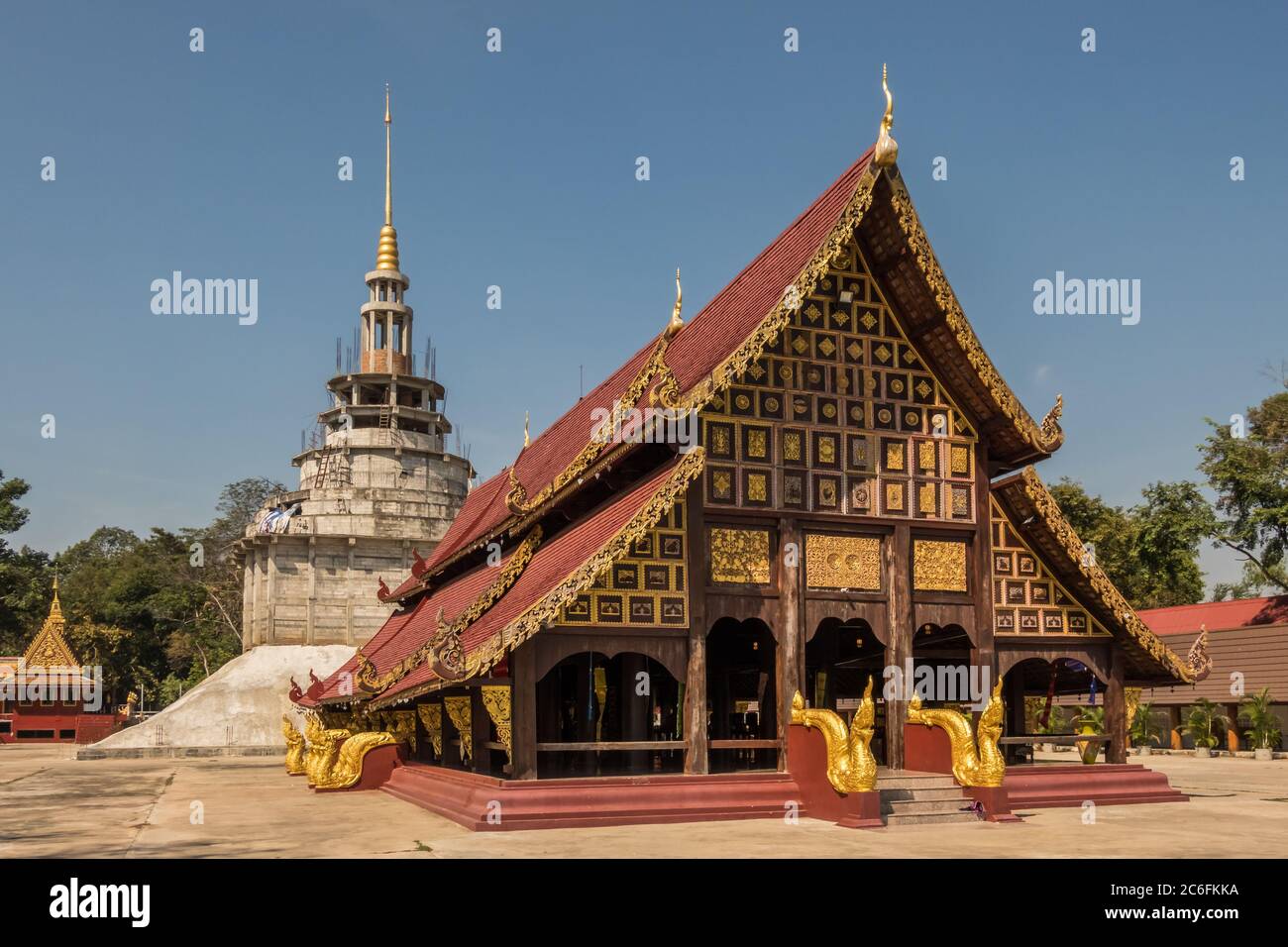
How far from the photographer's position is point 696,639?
47.3 feet

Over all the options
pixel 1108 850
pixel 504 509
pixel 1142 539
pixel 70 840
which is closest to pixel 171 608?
pixel 1142 539

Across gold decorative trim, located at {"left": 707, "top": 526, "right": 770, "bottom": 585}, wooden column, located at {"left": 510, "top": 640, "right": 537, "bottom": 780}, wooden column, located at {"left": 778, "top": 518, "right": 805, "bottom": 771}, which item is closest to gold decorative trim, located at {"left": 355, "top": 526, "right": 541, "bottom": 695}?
wooden column, located at {"left": 510, "top": 640, "right": 537, "bottom": 780}

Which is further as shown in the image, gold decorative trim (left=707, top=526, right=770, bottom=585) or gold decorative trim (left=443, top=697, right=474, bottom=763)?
gold decorative trim (left=443, top=697, right=474, bottom=763)

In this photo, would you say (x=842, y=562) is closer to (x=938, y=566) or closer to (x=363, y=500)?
(x=938, y=566)

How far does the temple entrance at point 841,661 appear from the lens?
20.0 meters

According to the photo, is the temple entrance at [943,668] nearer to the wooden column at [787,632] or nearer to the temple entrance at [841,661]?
the temple entrance at [841,661]

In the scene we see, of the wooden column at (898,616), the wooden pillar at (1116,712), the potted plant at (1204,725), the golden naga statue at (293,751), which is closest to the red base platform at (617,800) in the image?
the wooden column at (898,616)

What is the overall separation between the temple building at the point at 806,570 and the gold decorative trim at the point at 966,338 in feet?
0.12

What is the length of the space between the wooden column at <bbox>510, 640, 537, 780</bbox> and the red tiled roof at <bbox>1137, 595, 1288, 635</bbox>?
1112 inches

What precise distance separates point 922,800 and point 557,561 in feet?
16.7

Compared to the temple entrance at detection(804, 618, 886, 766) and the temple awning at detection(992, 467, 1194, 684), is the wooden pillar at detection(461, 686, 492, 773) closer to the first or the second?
the temple entrance at detection(804, 618, 886, 766)

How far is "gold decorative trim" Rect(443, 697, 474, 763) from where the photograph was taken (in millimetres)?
16578

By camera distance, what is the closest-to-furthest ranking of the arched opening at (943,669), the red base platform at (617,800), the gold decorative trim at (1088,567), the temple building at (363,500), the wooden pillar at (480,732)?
the red base platform at (617,800) < the gold decorative trim at (1088,567) < the wooden pillar at (480,732) < the arched opening at (943,669) < the temple building at (363,500)
